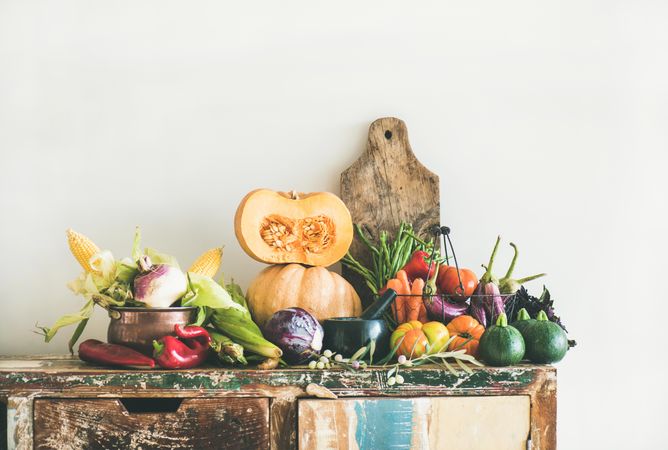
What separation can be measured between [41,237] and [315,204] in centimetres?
95

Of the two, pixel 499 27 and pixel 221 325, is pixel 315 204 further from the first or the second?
pixel 499 27

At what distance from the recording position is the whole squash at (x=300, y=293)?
67.8 inches

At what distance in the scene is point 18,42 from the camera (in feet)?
6.73

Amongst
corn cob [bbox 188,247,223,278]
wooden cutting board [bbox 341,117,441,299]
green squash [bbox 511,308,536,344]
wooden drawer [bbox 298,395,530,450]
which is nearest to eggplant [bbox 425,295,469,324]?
green squash [bbox 511,308,536,344]

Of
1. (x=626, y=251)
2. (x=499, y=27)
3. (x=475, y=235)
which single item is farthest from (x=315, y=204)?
(x=626, y=251)

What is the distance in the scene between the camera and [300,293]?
173 cm

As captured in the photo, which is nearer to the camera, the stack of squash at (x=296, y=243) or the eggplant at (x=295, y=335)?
the eggplant at (x=295, y=335)

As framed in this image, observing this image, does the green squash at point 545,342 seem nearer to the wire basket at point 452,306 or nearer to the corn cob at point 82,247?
the wire basket at point 452,306

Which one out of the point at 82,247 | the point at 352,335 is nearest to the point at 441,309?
the point at 352,335

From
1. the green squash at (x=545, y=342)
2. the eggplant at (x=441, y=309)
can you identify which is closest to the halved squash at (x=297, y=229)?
the eggplant at (x=441, y=309)

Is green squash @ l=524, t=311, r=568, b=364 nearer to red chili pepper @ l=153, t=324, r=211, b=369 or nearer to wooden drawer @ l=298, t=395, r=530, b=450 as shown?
wooden drawer @ l=298, t=395, r=530, b=450

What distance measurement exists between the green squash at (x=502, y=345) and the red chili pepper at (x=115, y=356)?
0.82 m

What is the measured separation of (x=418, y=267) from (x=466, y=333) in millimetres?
252

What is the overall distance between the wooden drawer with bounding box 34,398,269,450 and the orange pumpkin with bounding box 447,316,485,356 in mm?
512
